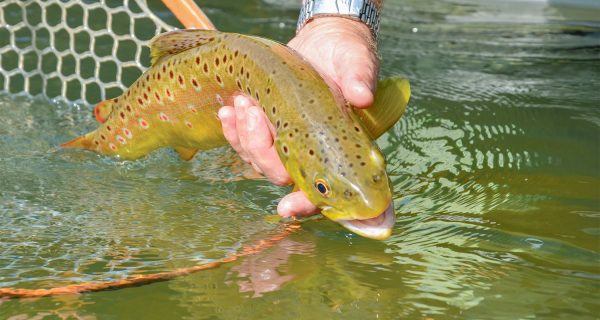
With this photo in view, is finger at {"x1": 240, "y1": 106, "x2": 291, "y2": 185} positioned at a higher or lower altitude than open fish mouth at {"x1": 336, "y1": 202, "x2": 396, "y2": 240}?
higher

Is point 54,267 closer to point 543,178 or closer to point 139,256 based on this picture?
point 139,256

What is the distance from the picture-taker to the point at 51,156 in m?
3.68

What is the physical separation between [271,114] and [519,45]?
3.21 m

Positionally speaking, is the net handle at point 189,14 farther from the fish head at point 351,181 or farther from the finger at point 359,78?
the fish head at point 351,181

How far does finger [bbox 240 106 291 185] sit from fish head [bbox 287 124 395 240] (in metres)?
0.28

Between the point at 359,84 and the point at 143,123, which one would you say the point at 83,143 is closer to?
the point at 143,123

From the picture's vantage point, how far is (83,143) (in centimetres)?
354

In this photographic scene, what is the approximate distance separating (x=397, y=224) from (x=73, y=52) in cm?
195

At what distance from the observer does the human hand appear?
239 cm

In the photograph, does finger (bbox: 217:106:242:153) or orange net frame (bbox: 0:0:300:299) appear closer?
orange net frame (bbox: 0:0:300:299)

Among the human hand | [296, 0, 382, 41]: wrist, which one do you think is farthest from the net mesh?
the human hand

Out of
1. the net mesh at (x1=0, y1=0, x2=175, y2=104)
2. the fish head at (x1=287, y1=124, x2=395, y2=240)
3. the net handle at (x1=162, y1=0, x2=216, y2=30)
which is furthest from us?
the net mesh at (x1=0, y1=0, x2=175, y2=104)

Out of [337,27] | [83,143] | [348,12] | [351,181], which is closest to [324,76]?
[351,181]

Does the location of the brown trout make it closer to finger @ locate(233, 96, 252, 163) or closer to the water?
finger @ locate(233, 96, 252, 163)
